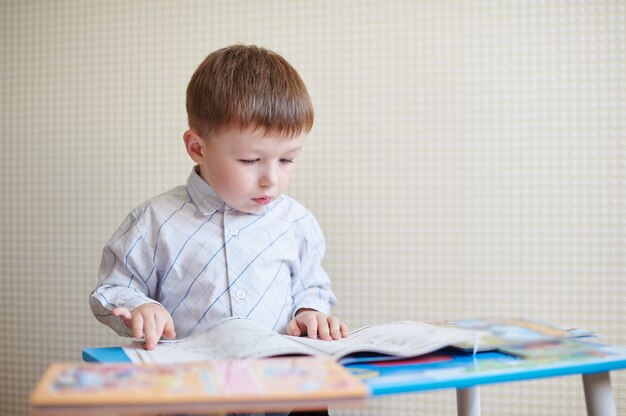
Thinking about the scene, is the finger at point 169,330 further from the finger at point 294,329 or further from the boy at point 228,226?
the finger at point 294,329

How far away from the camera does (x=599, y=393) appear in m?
0.71

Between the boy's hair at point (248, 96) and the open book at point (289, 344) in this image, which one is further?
the boy's hair at point (248, 96)

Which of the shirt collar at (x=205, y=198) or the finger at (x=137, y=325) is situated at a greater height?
the shirt collar at (x=205, y=198)

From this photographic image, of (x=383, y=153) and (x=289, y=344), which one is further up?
(x=383, y=153)

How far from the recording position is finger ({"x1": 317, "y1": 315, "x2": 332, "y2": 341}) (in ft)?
2.66

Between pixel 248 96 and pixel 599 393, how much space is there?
566 millimetres

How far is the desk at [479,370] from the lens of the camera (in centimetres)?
58

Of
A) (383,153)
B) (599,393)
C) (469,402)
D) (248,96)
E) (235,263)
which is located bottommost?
(469,402)

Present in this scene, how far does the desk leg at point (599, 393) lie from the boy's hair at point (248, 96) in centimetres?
48

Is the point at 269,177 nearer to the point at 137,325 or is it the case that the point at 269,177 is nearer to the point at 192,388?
the point at 137,325

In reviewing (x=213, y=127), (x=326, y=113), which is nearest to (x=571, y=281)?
(x=326, y=113)

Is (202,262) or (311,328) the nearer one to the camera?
(311,328)

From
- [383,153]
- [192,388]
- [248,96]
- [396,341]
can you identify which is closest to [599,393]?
[396,341]

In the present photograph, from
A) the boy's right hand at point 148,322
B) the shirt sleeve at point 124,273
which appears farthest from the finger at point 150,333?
the shirt sleeve at point 124,273
